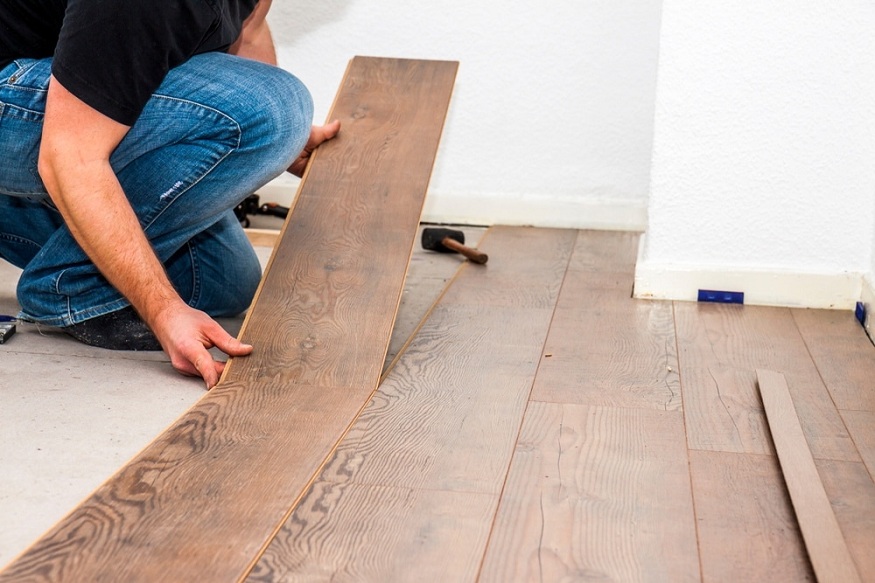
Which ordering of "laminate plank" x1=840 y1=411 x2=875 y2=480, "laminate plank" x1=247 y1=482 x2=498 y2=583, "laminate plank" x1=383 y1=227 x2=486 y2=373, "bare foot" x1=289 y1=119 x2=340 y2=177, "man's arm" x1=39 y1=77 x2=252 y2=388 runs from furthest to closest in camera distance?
1. "bare foot" x1=289 y1=119 x2=340 y2=177
2. "laminate plank" x1=383 y1=227 x2=486 y2=373
3. "man's arm" x1=39 y1=77 x2=252 y2=388
4. "laminate plank" x1=840 y1=411 x2=875 y2=480
5. "laminate plank" x1=247 y1=482 x2=498 y2=583

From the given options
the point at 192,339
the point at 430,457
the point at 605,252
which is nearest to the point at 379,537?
the point at 430,457

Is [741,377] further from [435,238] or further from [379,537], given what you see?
[435,238]

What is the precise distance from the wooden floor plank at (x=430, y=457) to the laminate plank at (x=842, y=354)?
549 mm

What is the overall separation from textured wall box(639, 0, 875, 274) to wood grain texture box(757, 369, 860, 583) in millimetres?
667

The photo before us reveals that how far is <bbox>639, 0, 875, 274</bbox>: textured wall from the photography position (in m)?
2.16

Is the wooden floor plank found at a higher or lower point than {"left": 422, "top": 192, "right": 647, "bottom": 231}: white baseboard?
higher

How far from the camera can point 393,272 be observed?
6.14 ft

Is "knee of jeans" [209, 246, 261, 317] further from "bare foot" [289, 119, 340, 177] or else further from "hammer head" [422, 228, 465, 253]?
"hammer head" [422, 228, 465, 253]

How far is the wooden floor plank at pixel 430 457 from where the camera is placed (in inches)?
42.6

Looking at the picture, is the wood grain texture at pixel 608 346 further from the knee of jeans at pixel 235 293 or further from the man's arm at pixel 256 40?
the man's arm at pixel 256 40

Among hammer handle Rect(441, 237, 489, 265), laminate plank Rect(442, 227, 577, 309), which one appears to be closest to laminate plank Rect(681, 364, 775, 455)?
laminate plank Rect(442, 227, 577, 309)

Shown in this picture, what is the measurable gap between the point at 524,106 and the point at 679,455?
195cm

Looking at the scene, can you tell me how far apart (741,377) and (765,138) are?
0.73 meters

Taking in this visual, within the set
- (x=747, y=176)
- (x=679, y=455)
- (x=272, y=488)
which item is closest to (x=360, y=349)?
(x=272, y=488)
